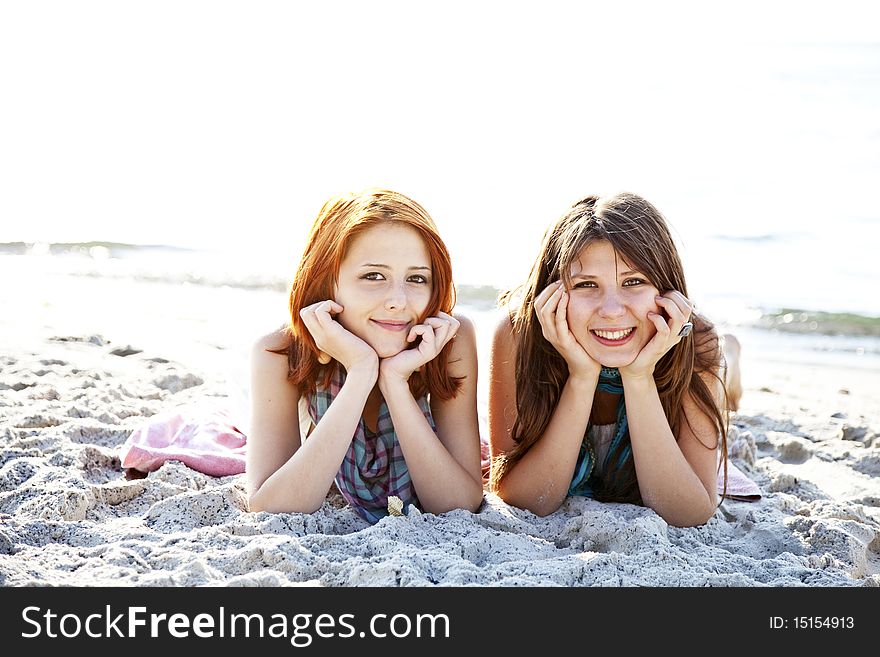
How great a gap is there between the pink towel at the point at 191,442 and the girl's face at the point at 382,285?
0.98m

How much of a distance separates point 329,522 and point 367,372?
0.52 m

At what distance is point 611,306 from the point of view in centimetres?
320

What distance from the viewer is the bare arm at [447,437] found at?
3219 millimetres

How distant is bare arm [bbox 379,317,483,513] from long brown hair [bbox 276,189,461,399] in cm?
6

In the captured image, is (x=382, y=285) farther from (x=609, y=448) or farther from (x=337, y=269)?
(x=609, y=448)

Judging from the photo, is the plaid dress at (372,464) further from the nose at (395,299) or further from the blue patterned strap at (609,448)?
the blue patterned strap at (609,448)

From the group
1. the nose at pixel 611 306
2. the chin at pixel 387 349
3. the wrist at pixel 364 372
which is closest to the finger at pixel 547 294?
the nose at pixel 611 306

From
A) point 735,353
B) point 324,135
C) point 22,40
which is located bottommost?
point 735,353

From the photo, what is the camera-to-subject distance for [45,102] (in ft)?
59.4

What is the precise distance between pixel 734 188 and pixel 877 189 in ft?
6.12

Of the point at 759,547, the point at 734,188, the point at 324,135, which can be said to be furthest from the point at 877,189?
the point at 759,547

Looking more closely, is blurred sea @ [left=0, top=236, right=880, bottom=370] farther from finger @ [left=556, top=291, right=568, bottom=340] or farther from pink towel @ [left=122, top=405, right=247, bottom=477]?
finger @ [left=556, top=291, right=568, bottom=340]
